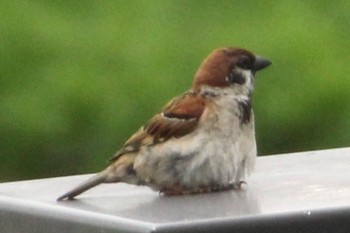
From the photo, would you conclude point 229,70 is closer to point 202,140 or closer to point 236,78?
point 236,78

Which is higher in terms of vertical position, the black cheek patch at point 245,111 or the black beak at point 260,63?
the black beak at point 260,63

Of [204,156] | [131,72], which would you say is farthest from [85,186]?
[131,72]

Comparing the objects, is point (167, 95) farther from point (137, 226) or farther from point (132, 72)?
point (137, 226)

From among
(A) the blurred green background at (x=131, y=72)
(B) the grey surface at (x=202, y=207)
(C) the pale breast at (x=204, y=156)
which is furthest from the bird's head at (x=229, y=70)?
(A) the blurred green background at (x=131, y=72)

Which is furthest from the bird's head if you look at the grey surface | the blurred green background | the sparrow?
the blurred green background

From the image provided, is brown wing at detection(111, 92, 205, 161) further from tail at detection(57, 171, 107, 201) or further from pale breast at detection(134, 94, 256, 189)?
tail at detection(57, 171, 107, 201)

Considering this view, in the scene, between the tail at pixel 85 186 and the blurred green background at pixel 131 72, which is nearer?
the tail at pixel 85 186

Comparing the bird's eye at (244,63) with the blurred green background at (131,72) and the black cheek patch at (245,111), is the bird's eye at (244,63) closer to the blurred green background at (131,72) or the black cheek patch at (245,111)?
the black cheek patch at (245,111)

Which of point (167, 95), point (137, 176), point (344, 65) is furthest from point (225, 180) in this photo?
point (344, 65)
